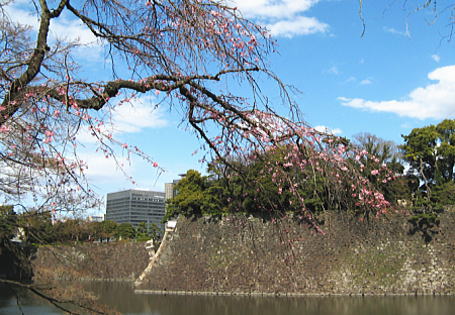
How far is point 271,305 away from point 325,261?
293 cm

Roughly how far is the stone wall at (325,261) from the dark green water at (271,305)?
0.72m

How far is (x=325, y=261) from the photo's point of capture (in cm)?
1539

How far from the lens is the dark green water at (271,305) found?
1194 centimetres

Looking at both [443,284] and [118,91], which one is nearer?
[118,91]

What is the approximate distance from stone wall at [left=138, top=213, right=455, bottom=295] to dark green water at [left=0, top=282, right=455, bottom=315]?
0.72 metres

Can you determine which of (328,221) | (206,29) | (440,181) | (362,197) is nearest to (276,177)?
(362,197)

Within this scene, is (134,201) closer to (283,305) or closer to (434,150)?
(283,305)

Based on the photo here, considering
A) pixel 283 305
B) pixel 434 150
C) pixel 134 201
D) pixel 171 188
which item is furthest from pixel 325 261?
pixel 171 188

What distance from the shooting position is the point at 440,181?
18.4 meters

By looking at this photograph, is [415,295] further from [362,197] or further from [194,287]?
[362,197]

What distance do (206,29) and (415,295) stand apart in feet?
47.6

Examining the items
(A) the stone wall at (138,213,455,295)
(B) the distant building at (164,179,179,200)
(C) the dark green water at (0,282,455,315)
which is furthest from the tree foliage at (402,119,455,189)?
(B) the distant building at (164,179,179,200)

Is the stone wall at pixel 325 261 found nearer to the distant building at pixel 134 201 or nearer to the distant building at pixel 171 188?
the distant building at pixel 171 188

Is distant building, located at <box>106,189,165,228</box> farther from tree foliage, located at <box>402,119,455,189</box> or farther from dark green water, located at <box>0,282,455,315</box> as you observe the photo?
tree foliage, located at <box>402,119,455,189</box>
